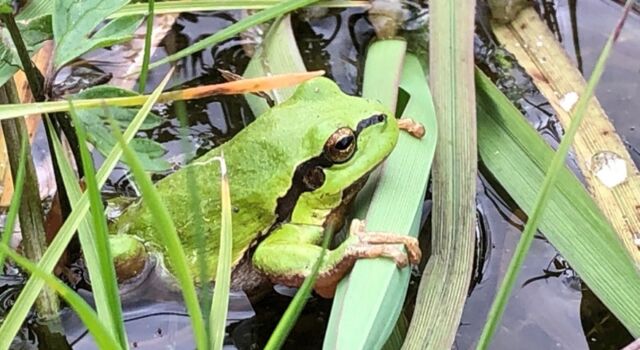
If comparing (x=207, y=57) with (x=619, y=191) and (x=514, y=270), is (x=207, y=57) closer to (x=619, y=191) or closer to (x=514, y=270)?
(x=619, y=191)

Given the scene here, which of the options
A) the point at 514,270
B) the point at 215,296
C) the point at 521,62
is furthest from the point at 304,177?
the point at 521,62

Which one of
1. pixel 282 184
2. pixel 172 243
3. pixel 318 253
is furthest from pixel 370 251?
pixel 172 243

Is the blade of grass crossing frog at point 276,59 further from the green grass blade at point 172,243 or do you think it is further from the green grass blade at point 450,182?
the green grass blade at point 172,243

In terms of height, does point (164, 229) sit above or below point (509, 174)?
above

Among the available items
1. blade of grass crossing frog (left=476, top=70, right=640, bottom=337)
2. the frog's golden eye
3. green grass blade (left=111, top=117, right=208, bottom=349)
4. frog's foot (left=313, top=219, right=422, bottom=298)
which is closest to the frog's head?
the frog's golden eye

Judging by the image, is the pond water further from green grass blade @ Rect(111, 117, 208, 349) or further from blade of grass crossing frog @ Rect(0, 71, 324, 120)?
green grass blade @ Rect(111, 117, 208, 349)
